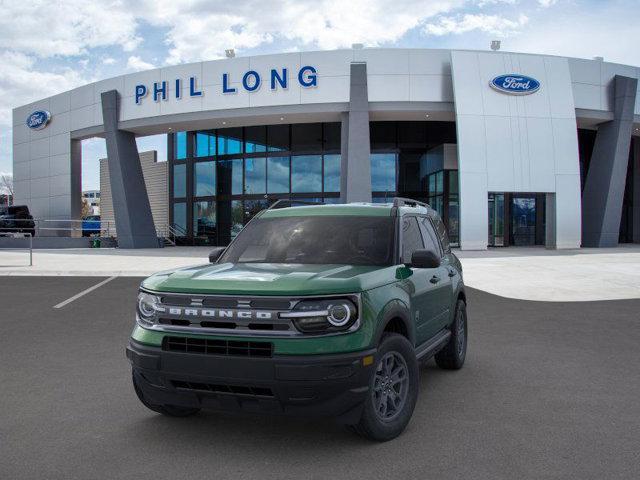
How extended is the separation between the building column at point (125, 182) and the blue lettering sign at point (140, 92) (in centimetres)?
159

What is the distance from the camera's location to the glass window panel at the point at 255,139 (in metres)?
34.8

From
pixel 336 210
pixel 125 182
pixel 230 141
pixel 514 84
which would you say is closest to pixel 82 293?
pixel 336 210

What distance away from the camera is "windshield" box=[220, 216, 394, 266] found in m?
4.77

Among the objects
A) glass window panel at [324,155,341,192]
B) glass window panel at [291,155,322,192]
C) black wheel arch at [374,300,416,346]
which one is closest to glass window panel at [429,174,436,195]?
glass window panel at [324,155,341,192]

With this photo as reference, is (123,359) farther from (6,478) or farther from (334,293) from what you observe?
(334,293)

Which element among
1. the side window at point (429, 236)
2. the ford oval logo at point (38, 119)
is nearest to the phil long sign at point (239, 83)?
the ford oval logo at point (38, 119)

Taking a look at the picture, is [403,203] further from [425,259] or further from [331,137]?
[331,137]

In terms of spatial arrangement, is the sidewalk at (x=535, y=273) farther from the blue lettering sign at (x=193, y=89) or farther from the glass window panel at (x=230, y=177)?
the glass window panel at (x=230, y=177)

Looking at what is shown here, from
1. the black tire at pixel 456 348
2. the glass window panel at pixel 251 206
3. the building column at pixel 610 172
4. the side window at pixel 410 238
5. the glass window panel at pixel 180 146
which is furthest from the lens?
the glass window panel at pixel 180 146

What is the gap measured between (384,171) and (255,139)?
8.33 meters

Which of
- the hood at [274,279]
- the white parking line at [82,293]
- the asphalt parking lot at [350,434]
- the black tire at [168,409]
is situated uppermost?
the hood at [274,279]

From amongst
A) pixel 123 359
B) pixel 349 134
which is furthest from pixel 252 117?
pixel 123 359

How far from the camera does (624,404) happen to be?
498 centimetres

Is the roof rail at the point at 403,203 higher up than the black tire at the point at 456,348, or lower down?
higher up
